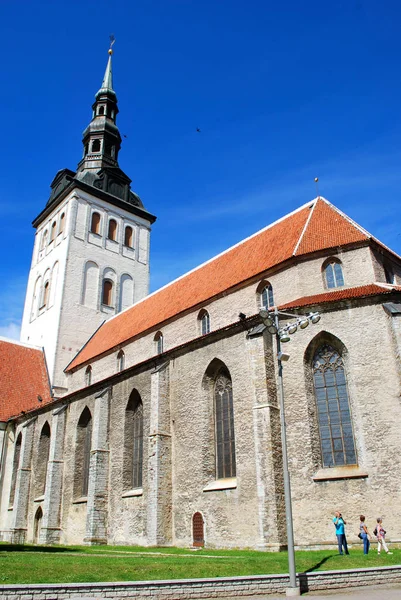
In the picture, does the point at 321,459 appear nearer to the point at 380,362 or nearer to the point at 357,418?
the point at 357,418

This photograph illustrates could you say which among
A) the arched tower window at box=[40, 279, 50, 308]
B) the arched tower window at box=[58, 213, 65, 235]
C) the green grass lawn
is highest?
the arched tower window at box=[58, 213, 65, 235]

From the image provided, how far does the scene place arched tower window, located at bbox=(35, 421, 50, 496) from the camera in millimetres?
27469

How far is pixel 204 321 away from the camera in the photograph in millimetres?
23469

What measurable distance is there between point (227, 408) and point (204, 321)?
5.97 meters

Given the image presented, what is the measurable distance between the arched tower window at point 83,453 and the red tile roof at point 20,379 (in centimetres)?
639

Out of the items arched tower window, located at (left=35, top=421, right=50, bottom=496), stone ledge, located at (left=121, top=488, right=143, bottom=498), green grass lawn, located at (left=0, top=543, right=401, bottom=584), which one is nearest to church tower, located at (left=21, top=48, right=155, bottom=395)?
arched tower window, located at (left=35, top=421, right=50, bottom=496)

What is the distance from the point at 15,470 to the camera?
29.4 metres

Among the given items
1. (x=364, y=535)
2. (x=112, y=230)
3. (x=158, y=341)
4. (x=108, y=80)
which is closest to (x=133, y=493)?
(x=158, y=341)

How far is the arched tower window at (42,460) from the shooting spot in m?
27.5

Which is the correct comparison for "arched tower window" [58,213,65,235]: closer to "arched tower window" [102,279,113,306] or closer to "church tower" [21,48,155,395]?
"church tower" [21,48,155,395]

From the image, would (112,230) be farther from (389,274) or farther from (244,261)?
(389,274)

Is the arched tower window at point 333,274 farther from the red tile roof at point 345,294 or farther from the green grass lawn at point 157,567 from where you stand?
the green grass lawn at point 157,567

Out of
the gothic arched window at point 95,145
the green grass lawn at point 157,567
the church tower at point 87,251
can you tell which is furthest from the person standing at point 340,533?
the gothic arched window at point 95,145

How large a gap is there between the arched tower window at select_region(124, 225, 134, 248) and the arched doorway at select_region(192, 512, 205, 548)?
2622 centimetres
